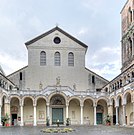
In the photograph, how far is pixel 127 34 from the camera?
5000 centimetres

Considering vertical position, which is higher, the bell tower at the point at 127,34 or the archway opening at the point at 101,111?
the bell tower at the point at 127,34

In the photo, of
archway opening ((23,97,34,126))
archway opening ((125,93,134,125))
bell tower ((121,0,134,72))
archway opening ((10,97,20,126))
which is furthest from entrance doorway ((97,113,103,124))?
archway opening ((10,97,20,126))

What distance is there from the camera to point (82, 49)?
54469 mm

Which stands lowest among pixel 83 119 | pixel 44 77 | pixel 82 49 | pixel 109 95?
pixel 83 119

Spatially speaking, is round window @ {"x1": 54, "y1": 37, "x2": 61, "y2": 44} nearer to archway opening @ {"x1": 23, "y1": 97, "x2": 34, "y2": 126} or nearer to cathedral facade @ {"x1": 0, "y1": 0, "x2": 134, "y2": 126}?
cathedral facade @ {"x1": 0, "y1": 0, "x2": 134, "y2": 126}

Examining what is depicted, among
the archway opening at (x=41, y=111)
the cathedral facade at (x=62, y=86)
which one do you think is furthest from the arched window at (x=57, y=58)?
the archway opening at (x=41, y=111)

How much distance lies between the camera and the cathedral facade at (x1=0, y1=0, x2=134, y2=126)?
47438 mm

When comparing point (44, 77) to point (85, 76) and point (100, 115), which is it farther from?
point (100, 115)

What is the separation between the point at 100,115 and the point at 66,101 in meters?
7.47

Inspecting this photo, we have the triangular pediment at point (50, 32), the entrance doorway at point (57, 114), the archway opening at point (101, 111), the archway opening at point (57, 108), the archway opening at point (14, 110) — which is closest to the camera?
the archway opening at point (14, 110)

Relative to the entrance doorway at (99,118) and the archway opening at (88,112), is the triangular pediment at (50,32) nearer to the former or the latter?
the archway opening at (88,112)

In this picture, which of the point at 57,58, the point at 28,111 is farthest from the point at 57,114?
the point at 57,58

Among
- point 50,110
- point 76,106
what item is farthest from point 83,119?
point 50,110

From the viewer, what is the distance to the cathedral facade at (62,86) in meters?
47.4
